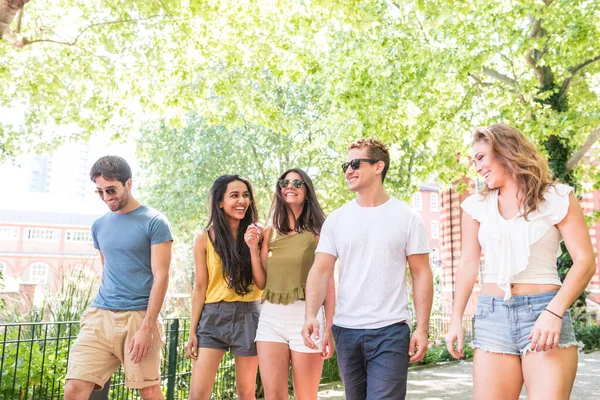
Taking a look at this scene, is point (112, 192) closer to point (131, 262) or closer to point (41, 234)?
point (131, 262)

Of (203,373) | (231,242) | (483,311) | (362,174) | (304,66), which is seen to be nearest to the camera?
(483,311)

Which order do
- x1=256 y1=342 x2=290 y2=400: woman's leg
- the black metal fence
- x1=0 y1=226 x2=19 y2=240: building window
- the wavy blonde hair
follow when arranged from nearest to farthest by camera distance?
the wavy blonde hair
x1=256 y1=342 x2=290 y2=400: woman's leg
the black metal fence
x1=0 y1=226 x2=19 y2=240: building window

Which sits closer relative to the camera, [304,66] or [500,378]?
[500,378]

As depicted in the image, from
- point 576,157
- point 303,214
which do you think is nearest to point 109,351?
point 303,214

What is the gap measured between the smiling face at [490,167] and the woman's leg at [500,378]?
98cm

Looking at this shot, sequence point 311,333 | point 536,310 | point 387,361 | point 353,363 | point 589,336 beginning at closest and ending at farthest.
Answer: point 536,310, point 387,361, point 353,363, point 311,333, point 589,336

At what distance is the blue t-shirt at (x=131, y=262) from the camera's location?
14.9 ft

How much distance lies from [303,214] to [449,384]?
26.7 ft

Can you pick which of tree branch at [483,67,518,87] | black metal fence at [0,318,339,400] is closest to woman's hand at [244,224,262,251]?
black metal fence at [0,318,339,400]

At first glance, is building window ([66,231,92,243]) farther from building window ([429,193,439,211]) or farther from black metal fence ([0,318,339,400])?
black metal fence ([0,318,339,400])

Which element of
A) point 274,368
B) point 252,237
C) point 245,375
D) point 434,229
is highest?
point 434,229

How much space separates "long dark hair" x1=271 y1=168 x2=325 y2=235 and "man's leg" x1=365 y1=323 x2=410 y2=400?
4.06 ft

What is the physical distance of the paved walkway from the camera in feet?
32.6

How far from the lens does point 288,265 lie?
14.5 ft
